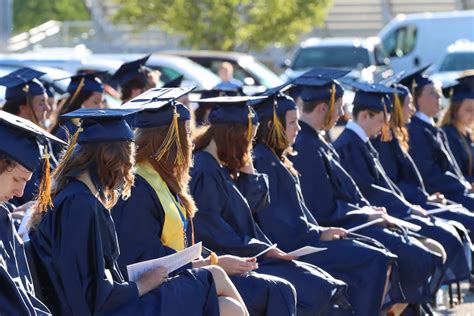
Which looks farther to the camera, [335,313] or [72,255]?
[335,313]

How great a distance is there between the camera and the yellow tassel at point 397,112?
9.95 meters

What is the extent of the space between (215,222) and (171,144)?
84 centimetres

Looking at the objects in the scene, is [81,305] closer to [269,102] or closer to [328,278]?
[328,278]

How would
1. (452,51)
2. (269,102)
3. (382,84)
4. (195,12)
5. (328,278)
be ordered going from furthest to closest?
(195,12)
(452,51)
(382,84)
(269,102)
(328,278)

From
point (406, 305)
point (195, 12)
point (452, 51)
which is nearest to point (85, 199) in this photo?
point (406, 305)

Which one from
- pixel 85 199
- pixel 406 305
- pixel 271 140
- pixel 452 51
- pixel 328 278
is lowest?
pixel 452 51

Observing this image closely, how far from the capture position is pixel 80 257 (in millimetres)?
5453

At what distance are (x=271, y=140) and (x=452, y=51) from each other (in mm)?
16552

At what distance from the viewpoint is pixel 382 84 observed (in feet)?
32.1

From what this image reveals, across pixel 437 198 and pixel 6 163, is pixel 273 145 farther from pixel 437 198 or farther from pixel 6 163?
pixel 6 163

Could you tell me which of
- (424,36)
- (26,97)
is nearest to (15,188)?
(26,97)

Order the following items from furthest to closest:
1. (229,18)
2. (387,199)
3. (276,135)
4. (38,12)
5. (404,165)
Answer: (38,12) < (229,18) < (404,165) < (387,199) < (276,135)

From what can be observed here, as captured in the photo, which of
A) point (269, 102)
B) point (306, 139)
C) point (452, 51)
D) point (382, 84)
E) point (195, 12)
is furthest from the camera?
point (195, 12)

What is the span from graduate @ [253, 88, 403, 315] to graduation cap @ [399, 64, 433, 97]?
123 inches
